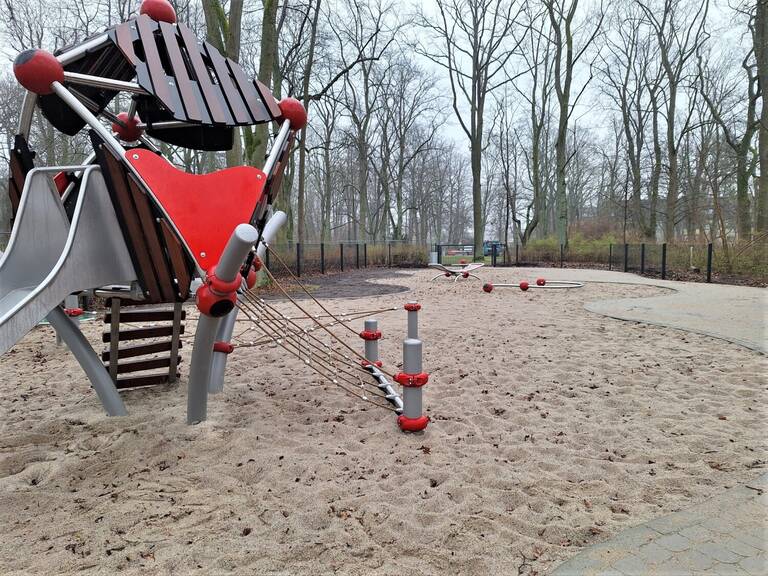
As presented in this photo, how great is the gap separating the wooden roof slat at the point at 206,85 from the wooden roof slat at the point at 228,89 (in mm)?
49

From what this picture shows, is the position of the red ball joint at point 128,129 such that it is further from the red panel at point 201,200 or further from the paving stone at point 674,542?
the paving stone at point 674,542

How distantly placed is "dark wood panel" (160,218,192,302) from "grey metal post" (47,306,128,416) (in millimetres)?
1091

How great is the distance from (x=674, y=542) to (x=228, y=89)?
356cm

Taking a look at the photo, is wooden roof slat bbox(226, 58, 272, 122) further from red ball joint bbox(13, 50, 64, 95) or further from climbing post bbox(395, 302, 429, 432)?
climbing post bbox(395, 302, 429, 432)

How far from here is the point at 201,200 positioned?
2801 mm

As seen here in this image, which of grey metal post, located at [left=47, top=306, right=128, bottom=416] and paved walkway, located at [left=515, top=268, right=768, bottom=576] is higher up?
grey metal post, located at [left=47, top=306, right=128, bottom=416]

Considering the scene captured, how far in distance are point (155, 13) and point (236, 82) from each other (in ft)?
3.04

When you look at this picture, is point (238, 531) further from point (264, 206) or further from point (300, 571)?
point (264, 206)

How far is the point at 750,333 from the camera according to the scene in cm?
641

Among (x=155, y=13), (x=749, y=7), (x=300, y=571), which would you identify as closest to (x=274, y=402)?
(x=300, y=571)

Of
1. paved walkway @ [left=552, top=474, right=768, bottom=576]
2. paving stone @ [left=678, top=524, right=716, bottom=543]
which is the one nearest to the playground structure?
paved walkway @ [left=552, top=474, right=768, bottom=576]

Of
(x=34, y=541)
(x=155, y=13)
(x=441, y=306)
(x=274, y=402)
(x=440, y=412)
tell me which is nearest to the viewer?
(x=34, y=541)

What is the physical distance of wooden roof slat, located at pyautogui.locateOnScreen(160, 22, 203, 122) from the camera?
9.45ft

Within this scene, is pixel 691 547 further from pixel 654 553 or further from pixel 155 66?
pixel 155 66
